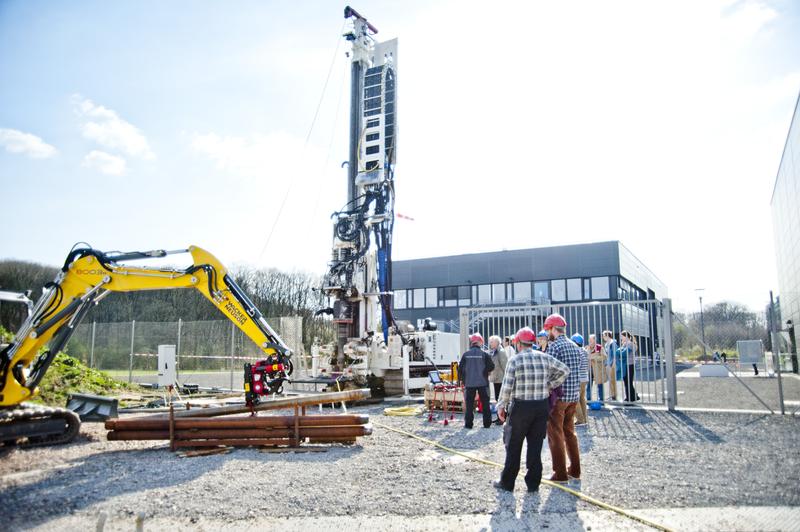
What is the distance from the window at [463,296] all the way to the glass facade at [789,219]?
20900mm

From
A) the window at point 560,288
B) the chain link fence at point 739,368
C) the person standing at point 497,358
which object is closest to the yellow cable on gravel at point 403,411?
the person standing at point 497,358

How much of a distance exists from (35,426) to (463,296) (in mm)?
37255

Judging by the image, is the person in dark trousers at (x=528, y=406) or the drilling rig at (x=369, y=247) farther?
the drilling rig at (x=369, y=247)

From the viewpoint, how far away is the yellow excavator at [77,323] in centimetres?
958

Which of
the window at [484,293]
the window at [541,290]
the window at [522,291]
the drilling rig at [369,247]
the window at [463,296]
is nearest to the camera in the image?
the drilling rig at [369,247]

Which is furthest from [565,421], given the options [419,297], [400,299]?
[400,299]

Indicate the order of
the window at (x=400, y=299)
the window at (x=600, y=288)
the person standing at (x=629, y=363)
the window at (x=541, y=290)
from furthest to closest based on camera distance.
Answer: the window at (x=400, y=299), the window at (x=541, y=290), the window at (x=600, y=288), the person standing at (x=629, y=363)

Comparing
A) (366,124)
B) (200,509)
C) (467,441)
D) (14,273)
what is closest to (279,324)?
(366,124)

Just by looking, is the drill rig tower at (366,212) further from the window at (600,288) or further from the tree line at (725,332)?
the window at (600,288)

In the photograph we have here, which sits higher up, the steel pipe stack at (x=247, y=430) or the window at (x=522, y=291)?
the window at (x=522, y=291)

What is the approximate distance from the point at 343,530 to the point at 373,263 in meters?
12.6

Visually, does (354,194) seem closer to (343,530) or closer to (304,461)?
(304,461)

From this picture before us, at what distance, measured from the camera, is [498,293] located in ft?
145

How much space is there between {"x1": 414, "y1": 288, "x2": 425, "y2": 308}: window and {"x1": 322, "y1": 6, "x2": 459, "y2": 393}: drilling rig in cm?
2709
